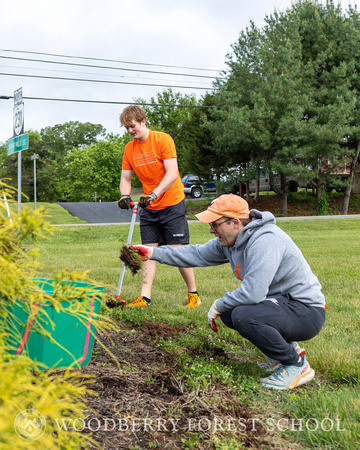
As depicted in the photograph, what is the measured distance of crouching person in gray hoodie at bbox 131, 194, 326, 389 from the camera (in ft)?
9.16

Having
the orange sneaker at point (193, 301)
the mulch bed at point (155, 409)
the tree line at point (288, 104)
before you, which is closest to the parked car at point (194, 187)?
the tree line at point (288, 104)

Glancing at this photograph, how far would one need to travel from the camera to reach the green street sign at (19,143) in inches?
335

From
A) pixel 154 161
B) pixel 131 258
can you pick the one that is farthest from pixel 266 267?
pixel 154 161

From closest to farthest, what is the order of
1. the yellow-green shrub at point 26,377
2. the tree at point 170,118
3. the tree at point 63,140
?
the yellow-green shrub at point 26,377, the tree at point 170,118, the tree at point 63,140

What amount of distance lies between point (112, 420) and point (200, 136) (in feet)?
78.7

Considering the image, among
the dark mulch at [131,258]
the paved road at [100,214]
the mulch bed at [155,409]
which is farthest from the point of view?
the paved road at [100,214]

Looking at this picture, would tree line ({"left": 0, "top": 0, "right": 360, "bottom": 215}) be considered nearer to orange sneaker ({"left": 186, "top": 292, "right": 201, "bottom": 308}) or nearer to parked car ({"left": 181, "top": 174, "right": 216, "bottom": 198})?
parked car ({"left": 181, "top": 174, "right": 216, "bottom": 198})

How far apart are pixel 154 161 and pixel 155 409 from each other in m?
2.97

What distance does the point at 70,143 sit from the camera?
7569 cm

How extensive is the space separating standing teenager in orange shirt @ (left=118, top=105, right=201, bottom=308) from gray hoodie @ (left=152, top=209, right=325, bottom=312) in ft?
5.37

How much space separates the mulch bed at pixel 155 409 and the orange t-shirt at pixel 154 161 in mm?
2222

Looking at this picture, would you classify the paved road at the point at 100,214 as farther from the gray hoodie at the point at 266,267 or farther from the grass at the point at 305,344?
the gray hoodie at the point at 266,267

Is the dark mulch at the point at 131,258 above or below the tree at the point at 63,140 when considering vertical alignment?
below

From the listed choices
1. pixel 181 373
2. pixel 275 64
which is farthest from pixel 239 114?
pixel 181 373
